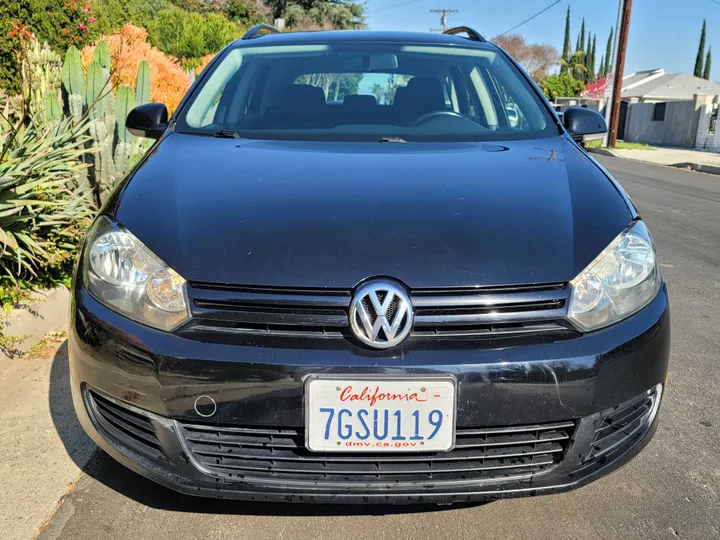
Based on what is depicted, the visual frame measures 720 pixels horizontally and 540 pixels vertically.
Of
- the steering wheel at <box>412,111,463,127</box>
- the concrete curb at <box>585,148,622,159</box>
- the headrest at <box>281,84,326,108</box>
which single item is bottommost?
the concrete curb at <box>585,148,622,159</box>

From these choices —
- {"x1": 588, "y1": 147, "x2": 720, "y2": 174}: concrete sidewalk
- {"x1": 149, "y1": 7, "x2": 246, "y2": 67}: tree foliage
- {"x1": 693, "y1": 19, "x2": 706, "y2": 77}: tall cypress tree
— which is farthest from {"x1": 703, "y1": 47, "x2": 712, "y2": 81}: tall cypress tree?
{"x1": 149, "y1": 7, "x2": 246, "y2": 67}: tree foliage

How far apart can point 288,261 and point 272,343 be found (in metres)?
0.23

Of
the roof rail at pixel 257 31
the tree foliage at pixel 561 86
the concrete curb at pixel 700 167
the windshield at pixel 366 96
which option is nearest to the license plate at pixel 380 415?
the windshield at pixel 366 96

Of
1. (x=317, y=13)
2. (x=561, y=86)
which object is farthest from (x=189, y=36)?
(x=561, y=86)

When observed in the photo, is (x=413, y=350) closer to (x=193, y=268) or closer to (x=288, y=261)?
(x=288, y=261)

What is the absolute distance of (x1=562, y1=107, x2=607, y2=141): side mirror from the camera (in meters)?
3.07

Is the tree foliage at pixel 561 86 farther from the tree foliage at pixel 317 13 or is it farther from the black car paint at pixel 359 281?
the black car paint at pixel 359 281

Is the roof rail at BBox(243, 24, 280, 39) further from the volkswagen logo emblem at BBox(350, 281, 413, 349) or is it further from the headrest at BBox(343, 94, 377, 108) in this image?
the volkswagen logo emblem at BBox(350, 281, 413, 349)

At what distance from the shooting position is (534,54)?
6550 cm

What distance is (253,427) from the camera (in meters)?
1.75

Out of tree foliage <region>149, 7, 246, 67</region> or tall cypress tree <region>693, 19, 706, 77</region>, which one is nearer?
tree foliage <region>149, 7, 246, 67</region>

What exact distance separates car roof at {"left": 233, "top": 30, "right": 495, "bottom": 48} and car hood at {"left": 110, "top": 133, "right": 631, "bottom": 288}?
3.64ft

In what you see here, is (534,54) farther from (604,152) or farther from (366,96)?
(366,96)

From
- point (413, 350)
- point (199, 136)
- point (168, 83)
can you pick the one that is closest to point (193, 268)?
point (413, 350)
